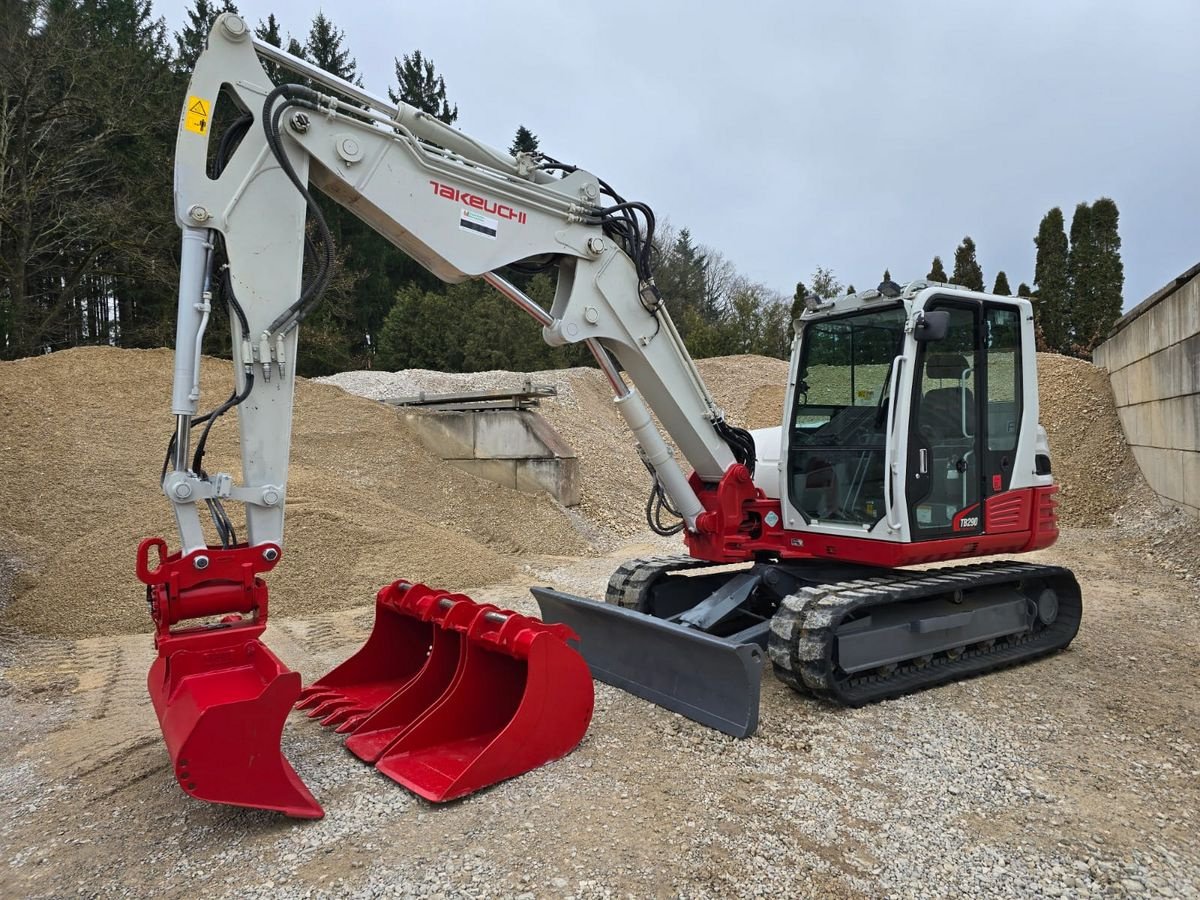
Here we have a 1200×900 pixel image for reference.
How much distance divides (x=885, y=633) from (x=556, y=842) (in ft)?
8.83

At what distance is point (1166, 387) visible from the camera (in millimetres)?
10680

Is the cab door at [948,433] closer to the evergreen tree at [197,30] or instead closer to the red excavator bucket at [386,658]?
the red excavator bucket at [386,658]

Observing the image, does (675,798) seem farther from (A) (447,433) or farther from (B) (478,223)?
(A) (447,433)

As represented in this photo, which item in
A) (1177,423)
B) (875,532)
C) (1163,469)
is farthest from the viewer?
(1163,469)

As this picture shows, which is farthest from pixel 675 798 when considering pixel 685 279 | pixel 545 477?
pixel 685 279

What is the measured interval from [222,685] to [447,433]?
31.3ft

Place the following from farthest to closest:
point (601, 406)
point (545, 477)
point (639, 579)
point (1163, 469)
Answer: point (601, 406) → point (545, 477) → point (1163, 469) → point (639, 579)

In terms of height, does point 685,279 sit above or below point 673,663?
above

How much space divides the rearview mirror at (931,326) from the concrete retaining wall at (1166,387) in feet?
20.2

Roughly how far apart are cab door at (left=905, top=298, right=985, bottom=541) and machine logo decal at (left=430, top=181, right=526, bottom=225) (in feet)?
8.62

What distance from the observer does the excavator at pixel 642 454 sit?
3.64m

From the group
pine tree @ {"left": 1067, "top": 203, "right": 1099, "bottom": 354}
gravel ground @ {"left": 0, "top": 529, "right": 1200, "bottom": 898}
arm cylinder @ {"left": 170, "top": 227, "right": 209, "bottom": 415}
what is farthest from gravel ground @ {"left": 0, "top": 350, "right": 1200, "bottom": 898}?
pine tree @ {"left": 1067, "top": 203, "right": 1099, "bottom": 354}

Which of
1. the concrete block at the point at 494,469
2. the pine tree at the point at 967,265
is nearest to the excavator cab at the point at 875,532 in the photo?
the concrete block at the point at 494,469

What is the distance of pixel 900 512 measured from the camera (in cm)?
507
